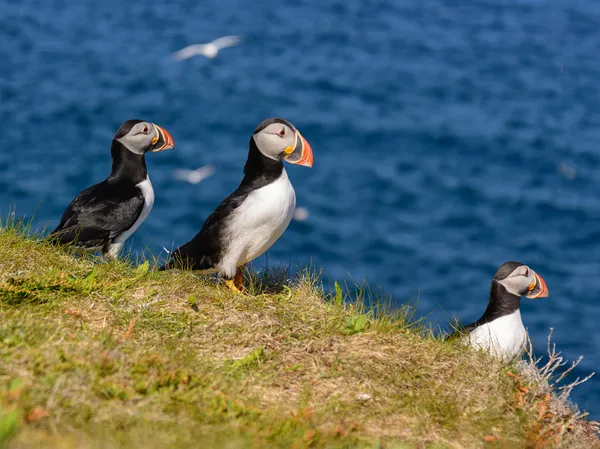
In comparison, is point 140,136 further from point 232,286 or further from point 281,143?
point 232,286

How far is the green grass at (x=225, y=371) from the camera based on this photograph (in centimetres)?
376

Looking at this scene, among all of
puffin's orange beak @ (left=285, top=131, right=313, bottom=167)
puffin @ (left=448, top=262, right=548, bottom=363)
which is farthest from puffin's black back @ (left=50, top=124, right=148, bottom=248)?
puffin @ (left=448, top=262, right=548, bottom=363)

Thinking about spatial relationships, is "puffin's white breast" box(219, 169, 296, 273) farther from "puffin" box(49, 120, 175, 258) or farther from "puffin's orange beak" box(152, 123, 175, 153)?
"puffin's orange beak" box(152, 123, 175, 153)

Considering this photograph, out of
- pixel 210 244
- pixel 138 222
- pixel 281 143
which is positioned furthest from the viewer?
pixel 138 222

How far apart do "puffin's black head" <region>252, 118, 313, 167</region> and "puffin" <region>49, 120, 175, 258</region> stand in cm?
121

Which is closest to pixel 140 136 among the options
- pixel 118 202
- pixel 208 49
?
pixel 118 202

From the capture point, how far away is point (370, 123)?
1908 cm

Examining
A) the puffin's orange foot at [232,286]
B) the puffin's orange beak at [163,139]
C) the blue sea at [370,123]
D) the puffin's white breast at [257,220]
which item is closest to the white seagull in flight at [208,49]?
the blue sea at [370,123]

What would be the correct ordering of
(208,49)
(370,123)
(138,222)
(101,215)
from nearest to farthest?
(101,215) < (138,222) < (208,49) < (370,123)

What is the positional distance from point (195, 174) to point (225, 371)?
40.2 ft

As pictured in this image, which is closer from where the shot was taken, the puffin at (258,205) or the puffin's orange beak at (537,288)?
the puffin at (258,205)

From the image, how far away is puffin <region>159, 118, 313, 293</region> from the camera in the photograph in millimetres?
5812

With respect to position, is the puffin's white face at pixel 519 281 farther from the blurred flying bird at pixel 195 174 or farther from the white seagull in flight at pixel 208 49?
the white seagull in flight at pixel 208 49

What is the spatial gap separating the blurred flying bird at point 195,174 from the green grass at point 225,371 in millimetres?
10751
